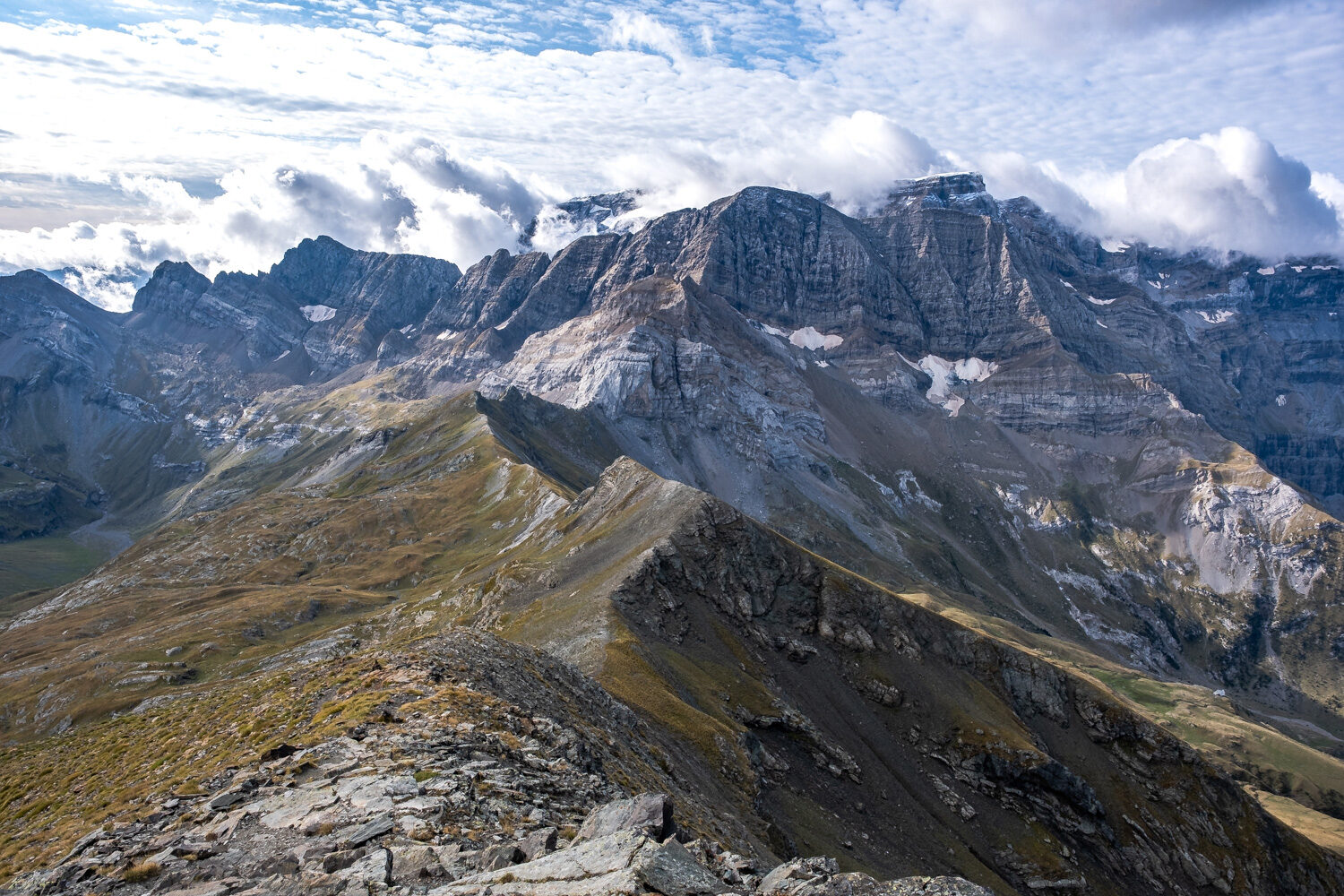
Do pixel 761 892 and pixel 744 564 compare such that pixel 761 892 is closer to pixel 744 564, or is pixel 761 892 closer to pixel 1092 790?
pixel 744 564

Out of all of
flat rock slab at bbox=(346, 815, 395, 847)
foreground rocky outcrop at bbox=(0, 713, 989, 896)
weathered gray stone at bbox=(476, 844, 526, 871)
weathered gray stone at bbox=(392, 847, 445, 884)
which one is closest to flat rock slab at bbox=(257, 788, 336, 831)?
foreground rocky outcrop at bbox=(0, 713, 989, 896)

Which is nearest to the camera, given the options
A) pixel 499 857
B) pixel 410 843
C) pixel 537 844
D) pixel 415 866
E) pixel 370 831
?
pixel 415 866

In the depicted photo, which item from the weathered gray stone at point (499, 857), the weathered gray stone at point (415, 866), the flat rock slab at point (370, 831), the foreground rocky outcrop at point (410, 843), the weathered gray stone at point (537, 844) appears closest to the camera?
the foreground rocky outcrop at point (410, 843)

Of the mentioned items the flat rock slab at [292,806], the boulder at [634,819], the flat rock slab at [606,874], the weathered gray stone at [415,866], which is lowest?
the flat rock slab at [292,806]

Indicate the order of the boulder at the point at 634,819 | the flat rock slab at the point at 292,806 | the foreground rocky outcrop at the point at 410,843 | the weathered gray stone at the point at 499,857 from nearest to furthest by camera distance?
the foreground rocky outcrop at the point at 410,843
the weathered gray stone at the point at 499,857
the boulder at the point at 634,819
the flat rock slab at the point at 292,806

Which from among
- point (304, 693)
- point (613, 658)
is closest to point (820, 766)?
point (613, 658)

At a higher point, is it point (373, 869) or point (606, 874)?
point (606, 874)

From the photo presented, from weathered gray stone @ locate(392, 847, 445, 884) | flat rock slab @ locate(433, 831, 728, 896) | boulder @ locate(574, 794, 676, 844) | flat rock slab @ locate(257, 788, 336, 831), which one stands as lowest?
flat rock slab @ locate(257, 788, 336, 831)

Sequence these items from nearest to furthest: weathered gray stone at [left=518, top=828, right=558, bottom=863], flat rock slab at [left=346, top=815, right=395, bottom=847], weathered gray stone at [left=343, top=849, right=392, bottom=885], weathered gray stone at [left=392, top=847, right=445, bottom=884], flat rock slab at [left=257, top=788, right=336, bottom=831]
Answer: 1. weathered gray stone at [left=343, top=849, right=392, bottom=885]
2. weathered gray stone at [left=392, top=847, right=445, bottom=884]
3. weathered gray stone at [left=518, top=828, right=558, bottom=863]
4. flat rock slab at [left=346, top=815, right=395, bottom=847]
5. flat rock slab at [left=257, top=788, right=336, bottom=831]

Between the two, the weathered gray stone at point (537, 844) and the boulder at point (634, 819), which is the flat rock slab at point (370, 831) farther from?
the boulder at point (634, 819)

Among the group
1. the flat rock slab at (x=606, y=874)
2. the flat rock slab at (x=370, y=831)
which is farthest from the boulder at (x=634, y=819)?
the flat rock slab at (x=370, y=831)

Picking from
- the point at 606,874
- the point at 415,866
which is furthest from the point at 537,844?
the point at 606,874

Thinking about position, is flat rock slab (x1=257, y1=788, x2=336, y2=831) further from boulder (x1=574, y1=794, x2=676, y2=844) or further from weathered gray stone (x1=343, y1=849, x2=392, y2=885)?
boulder (x1=574, y1=794, x2=676, y2=844)

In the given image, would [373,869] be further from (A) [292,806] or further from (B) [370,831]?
(A) [292,806]
